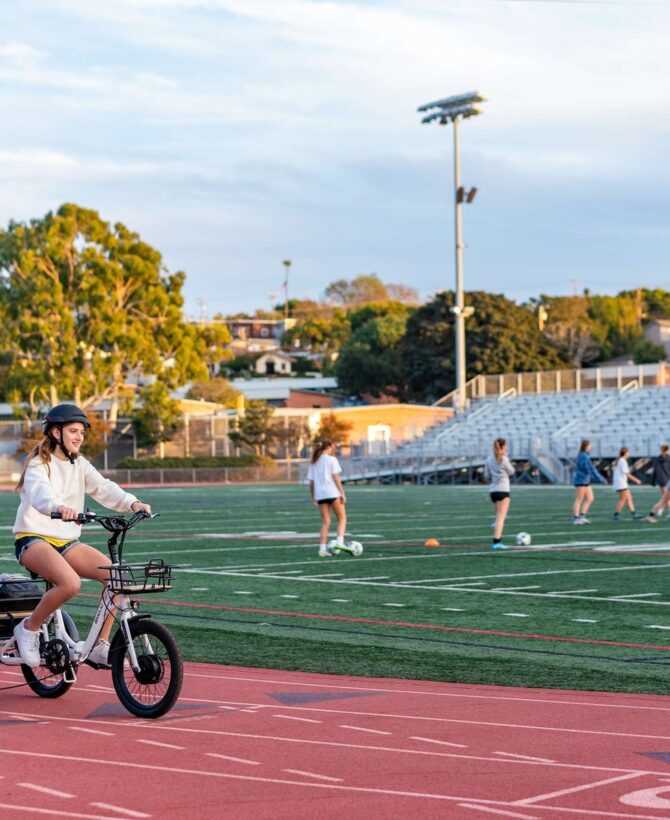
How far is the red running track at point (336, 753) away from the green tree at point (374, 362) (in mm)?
89837

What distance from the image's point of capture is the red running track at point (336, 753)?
6.38 m

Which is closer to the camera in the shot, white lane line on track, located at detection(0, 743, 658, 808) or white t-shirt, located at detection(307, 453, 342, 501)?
white lane line on track, located at detection(0, 743, 658, 808)

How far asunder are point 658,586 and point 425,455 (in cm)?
5017

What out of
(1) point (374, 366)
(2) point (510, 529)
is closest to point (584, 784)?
(2) point (510, 529)

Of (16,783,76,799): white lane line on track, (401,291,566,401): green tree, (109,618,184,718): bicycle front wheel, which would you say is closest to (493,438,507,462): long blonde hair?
(109,618,184,718): bicycle front wheel

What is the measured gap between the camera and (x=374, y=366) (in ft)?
343

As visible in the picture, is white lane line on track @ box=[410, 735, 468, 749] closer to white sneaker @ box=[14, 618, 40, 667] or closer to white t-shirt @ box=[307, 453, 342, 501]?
white sneaker @ box=[14, 618, 40, 667]

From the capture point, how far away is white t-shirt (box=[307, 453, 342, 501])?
21.4 meters

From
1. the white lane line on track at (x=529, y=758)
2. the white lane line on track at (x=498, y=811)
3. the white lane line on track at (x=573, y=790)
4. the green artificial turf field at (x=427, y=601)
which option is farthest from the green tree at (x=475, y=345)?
the white lane line on track at (x=498, y=811)

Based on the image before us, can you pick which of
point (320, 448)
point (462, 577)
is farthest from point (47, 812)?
point (320, 448)

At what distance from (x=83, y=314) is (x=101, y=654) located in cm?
6772

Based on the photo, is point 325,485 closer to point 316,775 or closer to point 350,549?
point 350,549

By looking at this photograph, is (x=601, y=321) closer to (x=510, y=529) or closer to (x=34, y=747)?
(x=510, y=529)

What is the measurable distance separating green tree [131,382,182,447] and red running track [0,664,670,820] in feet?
217
